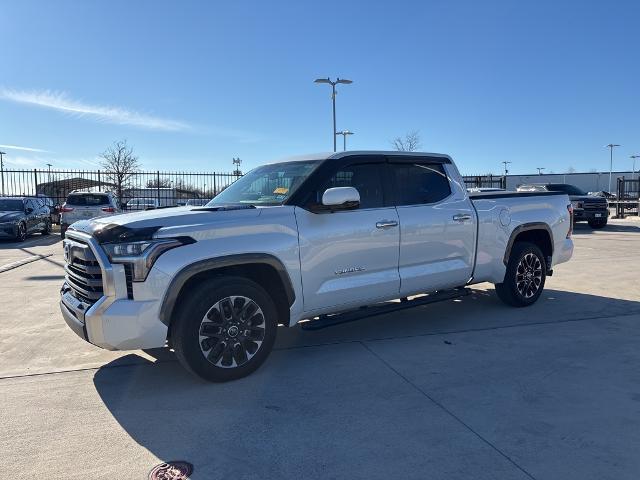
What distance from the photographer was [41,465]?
3.05 metres

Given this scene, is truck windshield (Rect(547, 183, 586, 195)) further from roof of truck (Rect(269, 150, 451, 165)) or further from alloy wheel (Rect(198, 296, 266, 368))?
alloy wheel (Rect(198, 296, 266, 368))

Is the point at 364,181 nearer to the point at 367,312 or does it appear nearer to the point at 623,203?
the point at 367,312

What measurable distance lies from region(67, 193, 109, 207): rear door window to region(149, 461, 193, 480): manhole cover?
15442 millimetres

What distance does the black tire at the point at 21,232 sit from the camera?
16781mm

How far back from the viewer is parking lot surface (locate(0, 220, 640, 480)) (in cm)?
304

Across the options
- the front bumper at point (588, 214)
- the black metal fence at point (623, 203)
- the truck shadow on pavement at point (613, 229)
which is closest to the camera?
the truck shadow on pavement at point (613, 229)

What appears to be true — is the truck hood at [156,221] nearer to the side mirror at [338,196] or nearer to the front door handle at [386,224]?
the side mirror at [338,196]

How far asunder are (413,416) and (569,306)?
4.22 metres

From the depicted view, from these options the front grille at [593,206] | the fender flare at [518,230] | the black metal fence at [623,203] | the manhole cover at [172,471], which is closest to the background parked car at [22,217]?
the fender flare at [518,230]

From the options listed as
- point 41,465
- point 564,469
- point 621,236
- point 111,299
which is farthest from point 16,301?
point 621,236

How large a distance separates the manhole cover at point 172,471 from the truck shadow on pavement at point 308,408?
0.06 m

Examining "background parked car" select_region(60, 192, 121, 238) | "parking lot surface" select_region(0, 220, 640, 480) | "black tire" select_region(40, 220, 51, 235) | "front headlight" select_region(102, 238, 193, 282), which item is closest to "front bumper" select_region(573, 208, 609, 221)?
"parking lot surface" select_region(0, 220, 640, 480)

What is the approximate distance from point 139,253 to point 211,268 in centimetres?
55

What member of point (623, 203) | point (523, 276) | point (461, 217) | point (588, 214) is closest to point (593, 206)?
point (588, 214)
